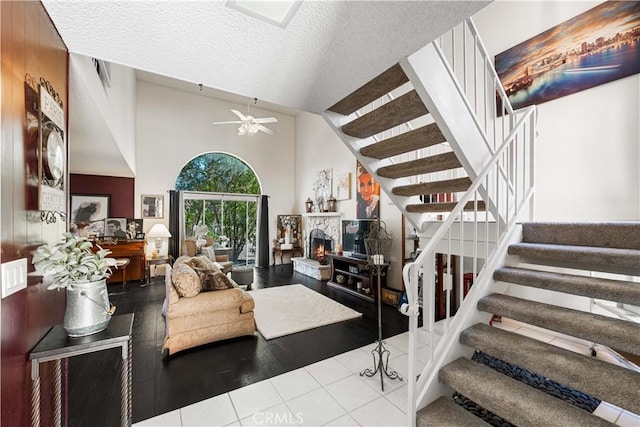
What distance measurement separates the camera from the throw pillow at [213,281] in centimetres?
307

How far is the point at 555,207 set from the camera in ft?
10.3

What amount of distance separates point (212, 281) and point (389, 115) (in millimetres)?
2609

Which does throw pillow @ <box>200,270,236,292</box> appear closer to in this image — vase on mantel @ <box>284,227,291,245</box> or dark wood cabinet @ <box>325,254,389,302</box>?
dark wood cabinet @ <box>325,254,389,302</box>

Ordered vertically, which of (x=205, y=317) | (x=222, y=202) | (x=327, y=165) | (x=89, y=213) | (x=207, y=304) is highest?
(x=327, y=165)

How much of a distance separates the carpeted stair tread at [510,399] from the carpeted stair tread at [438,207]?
1441mm

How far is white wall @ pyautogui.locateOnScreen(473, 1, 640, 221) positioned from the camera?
102 inches

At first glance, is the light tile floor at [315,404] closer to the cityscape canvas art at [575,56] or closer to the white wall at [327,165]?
the white wall at [327,165]

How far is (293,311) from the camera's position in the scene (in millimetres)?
3951

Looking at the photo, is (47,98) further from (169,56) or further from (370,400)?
(370,400)

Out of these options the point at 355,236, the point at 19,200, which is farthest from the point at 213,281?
the point at 355,236

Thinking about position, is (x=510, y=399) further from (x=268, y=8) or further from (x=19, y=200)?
(x=19, y=200)

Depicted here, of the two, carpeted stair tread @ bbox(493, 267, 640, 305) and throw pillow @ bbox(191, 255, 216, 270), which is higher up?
carpeted stair tread @ bbox(493, 267, 640, 305)

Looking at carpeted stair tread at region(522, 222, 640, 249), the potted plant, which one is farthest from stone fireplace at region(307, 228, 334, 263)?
the potted plant

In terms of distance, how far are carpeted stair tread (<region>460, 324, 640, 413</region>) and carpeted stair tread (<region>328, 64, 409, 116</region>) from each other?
1.91 metres
